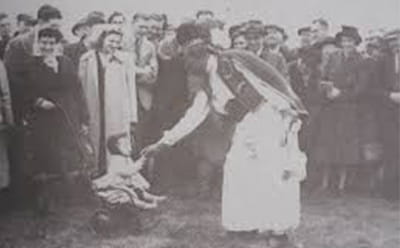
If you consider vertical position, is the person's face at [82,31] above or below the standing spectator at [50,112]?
above

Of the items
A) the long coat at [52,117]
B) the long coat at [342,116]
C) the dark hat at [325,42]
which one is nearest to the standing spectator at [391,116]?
the long coat at [342,116]

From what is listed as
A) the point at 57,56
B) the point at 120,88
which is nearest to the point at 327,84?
the point at 120,88

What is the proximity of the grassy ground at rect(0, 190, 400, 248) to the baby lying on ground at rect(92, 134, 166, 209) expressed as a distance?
0.26ft

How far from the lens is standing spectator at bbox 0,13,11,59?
119 inches

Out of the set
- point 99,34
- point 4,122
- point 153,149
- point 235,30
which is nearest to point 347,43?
point 235,30

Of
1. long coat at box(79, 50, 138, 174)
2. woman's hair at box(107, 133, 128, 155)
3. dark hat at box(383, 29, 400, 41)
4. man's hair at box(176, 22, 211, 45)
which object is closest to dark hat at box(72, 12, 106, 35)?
long coat at box(79, 50, 138, 174)

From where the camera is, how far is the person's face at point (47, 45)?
3.05 meters

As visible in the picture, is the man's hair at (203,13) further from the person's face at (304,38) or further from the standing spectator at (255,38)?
the person's face at (304,38)

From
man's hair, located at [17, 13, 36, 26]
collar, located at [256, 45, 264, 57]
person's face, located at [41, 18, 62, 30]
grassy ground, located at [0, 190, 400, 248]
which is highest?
man's hair, located at [17, 13, 36, 26]

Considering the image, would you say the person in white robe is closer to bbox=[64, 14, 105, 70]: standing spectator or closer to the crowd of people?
the crowd of people

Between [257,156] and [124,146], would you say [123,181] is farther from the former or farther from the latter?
[257,156]

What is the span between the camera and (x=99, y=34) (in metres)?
3.07

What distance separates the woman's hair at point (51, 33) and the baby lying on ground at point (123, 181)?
461mm

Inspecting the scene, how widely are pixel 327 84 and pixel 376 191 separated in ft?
1.71
